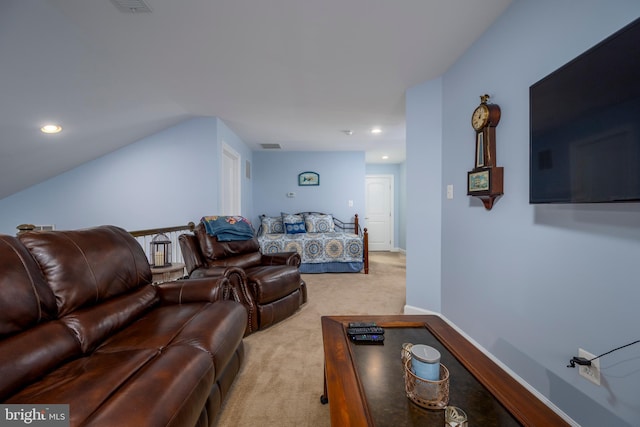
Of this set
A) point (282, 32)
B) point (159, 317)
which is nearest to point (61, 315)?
point (159, 317)

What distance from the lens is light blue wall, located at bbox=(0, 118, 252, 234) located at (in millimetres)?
3785

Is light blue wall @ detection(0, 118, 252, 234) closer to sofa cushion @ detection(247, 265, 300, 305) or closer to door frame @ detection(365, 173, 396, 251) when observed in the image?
sofa cushion @ detection(247, 265, 300, 305)

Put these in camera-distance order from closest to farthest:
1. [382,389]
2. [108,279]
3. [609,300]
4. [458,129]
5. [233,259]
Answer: [382,389] → [609,300] → [108,279] → [458,129] → [233,259]

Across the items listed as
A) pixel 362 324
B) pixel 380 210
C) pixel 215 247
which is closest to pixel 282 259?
pixel 215 247

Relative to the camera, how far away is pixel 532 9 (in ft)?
5.19

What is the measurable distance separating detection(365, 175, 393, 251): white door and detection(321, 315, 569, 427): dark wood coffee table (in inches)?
230

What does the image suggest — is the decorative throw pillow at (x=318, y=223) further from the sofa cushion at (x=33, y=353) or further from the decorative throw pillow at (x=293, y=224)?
the sofa cushion at (x=33, y=353)

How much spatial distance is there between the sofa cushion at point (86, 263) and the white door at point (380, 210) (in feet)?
19.5

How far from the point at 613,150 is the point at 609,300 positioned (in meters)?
0.63

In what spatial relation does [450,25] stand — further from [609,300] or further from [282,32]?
[609,300]

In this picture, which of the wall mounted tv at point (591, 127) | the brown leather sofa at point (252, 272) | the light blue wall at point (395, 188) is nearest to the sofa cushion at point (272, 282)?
the brown leather sofa at point (252, 272)

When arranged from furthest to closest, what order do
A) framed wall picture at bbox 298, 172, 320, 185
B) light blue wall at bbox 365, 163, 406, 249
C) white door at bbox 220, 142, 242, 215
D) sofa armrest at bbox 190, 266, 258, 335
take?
light blue wall at bbox 365, 163, 406, 249 → framed wall picture at bbox 298, 172, 320, 185 → white door at bbox 220, 142, 242, 215 → sofa armrest at bbox 190, 266, 258, 335

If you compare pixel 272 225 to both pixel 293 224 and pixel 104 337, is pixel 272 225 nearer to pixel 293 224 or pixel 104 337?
pixel 293 224

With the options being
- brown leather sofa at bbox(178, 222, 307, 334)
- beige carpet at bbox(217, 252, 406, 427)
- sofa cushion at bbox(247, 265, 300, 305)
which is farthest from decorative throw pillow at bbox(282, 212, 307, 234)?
sofa cushion at bbox(247, 265, 300, 305)
